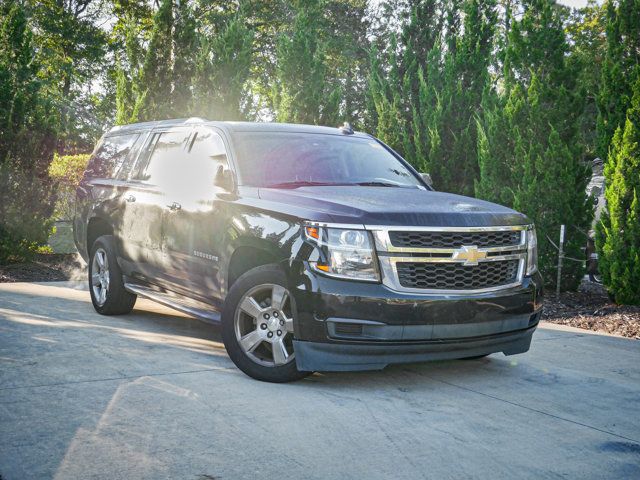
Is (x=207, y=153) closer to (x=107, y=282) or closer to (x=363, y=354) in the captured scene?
(x=107, y=282)

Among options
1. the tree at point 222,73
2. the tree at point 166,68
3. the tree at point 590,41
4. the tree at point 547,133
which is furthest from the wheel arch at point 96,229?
the tree at point 590,41

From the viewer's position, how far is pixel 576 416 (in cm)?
461

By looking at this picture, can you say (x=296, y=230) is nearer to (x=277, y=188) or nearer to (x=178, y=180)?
(x=277, y=188)

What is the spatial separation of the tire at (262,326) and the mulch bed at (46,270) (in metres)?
6.42

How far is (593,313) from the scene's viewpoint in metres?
8.77

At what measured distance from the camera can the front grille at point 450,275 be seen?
4.74 m

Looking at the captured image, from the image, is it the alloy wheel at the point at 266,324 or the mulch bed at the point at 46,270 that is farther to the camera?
the mulch bed at the point at 46,270

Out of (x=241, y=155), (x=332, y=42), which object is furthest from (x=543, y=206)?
(x=332, y=42)

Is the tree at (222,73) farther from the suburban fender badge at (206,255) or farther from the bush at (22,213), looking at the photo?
the suburban fender badge at (206,255)

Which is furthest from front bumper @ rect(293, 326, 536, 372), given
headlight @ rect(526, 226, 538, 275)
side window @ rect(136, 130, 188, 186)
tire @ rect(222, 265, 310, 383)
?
side window @ rect(136, 130, 188, 186)

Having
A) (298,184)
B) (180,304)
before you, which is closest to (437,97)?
(298,184)

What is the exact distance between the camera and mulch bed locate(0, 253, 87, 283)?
10758 millimetres

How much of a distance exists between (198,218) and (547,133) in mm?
6374

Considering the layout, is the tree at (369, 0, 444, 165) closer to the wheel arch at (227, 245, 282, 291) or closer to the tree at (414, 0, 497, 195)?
the tree at (414, 0, 497, 195)
